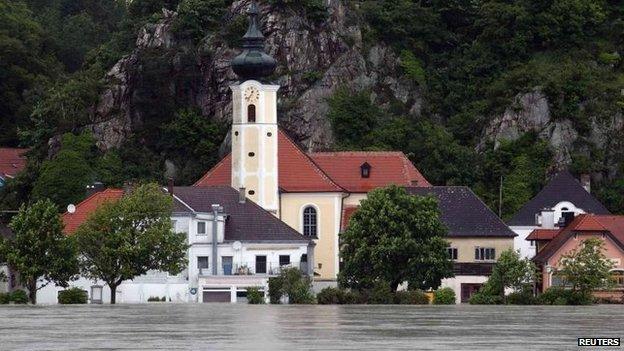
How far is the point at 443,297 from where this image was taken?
105000 mm

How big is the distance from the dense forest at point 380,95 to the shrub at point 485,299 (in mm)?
29371

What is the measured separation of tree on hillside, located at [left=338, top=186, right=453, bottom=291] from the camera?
106625 millimetres

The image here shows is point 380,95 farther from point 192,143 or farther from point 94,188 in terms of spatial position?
point 94,188

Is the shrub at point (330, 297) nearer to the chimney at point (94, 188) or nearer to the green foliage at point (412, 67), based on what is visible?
the chimney at point (94, 188)

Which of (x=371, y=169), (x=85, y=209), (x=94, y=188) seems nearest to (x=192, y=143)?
(x=94, y=188)

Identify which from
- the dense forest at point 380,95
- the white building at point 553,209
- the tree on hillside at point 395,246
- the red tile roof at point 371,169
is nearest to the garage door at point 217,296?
the tree on hillside at point 395,246

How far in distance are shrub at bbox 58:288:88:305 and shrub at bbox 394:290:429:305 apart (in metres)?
14.4

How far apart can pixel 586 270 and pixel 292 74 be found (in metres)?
38.8

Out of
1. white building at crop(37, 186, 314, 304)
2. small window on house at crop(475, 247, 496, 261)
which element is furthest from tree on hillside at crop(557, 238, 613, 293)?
white building at crop(37, 186, 314, 304)

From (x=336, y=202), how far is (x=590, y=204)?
14.6 metres

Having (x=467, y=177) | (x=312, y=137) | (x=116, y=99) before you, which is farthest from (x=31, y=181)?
(x=467, y=177)

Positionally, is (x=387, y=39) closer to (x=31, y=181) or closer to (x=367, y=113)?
(x=367, y=113)

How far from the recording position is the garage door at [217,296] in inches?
4545

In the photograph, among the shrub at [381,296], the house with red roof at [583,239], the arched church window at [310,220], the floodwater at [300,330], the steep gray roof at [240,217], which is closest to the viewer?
the floodwater at [300,330]
